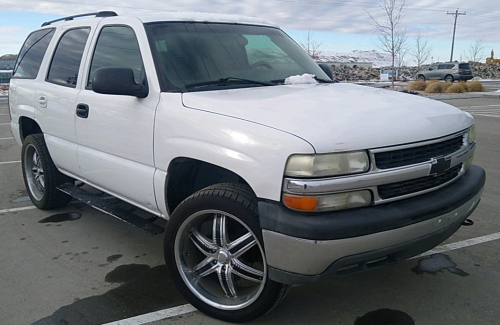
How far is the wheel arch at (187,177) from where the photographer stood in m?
3.31

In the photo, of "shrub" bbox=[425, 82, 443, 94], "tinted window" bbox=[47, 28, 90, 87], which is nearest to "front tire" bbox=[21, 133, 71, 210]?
"tinted window" bbox=[47, 28, 90, 87]

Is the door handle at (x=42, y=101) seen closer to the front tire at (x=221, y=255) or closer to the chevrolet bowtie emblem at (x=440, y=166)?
the front tire at (x=221, y=255)

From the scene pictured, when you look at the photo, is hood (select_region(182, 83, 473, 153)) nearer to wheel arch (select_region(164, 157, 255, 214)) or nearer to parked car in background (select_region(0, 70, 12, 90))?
wheel arch (select_region(164, 157, 255, 214))

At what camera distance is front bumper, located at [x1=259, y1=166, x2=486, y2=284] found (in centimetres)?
253

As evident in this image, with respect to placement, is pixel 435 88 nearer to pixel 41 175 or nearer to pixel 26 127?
pixel 26 127

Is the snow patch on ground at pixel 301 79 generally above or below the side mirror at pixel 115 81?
below

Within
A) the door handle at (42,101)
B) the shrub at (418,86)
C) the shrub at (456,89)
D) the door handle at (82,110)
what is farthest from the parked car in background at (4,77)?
the door handle at (82,110)

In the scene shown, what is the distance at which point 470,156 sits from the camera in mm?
3436

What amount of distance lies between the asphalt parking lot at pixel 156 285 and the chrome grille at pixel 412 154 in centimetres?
107

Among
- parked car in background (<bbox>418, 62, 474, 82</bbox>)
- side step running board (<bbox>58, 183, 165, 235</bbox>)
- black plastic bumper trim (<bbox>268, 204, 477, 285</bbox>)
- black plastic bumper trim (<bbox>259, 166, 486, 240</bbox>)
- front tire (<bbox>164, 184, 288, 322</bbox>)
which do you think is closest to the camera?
black plastic bumper trim (<bbox>259, 166, 486, 240</bbox>)

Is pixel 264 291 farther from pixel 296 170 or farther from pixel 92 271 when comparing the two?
pixel 92 271

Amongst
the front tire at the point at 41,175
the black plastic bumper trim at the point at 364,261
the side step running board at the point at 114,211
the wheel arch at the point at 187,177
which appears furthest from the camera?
the front tire at the point at 41,175

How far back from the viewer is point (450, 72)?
1475 inches

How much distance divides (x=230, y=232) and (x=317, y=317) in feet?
2.63
